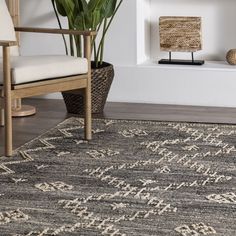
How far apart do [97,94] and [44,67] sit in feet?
2.88

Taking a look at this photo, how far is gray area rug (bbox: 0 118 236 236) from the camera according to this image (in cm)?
236

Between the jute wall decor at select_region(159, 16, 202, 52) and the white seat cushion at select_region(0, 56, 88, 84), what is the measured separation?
112 cm

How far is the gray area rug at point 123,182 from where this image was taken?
2.36m

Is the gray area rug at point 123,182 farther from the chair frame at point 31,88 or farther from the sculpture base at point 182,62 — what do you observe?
the sculpture base at point 182,62

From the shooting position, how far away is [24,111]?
4.02 m

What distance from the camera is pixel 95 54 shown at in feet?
13.6

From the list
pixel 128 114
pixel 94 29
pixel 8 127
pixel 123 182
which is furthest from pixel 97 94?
pixel 123 182

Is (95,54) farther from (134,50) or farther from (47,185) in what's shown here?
(47,185)

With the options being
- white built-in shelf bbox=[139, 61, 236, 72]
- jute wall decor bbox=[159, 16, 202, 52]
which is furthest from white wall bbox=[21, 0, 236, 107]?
jute wall decor bbox=[159, 16, 202, 52]

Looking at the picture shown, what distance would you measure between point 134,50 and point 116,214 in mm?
2079

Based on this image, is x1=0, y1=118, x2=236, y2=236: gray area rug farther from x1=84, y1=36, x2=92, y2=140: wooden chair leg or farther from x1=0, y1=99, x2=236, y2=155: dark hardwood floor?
x1=0, y1=99, x2=236, y2=155: dark hardwood floor

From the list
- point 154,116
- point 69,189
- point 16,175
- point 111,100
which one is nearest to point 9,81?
point 16,175

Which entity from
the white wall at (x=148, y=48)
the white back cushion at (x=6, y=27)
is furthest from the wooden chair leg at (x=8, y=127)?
the white wall at (x=148, y=48)

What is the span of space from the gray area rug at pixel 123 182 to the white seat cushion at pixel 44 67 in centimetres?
33
